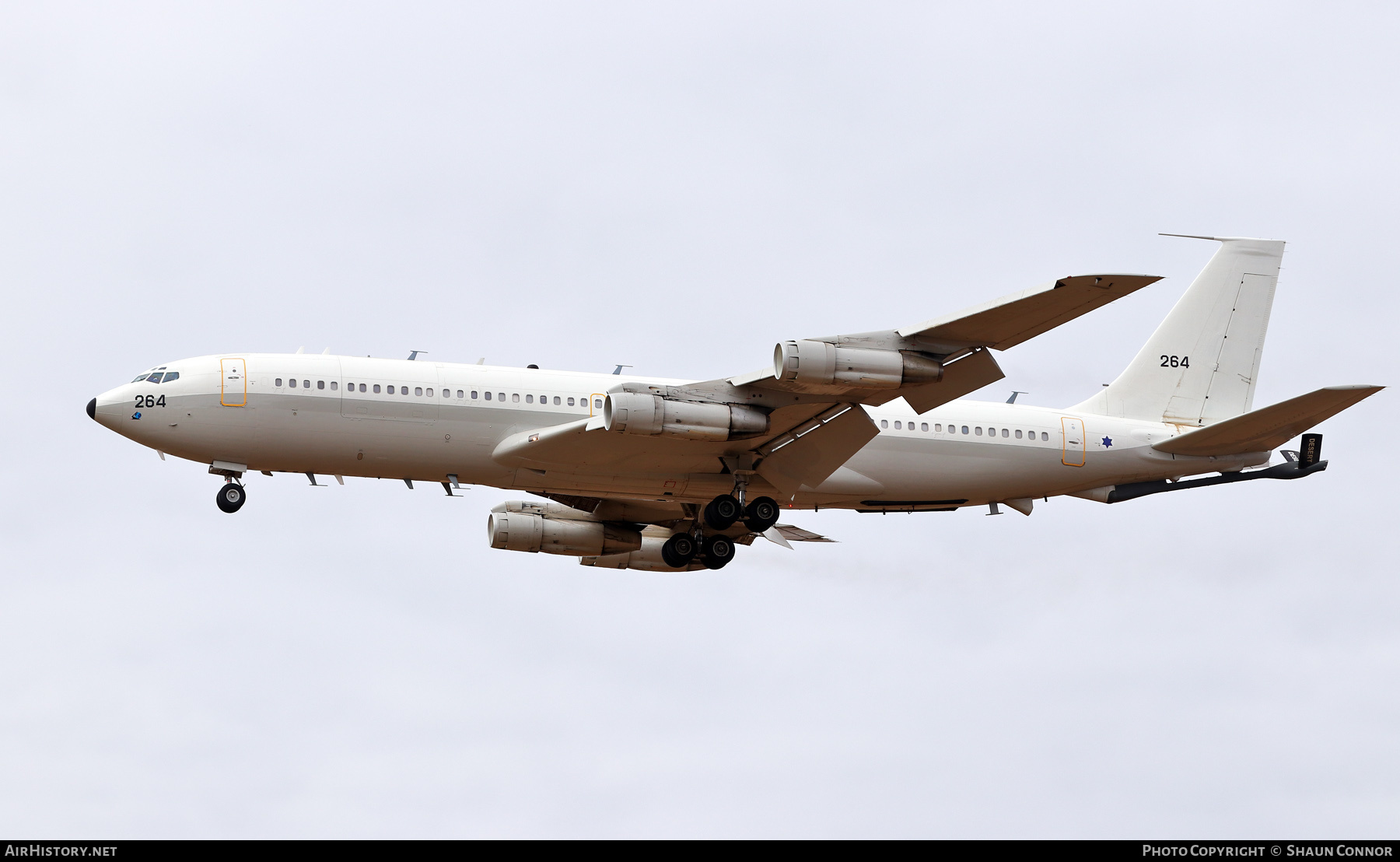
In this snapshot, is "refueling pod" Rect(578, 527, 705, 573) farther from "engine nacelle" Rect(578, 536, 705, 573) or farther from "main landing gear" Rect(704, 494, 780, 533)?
"main landing gear" Rect(704, 494, 780, 533)

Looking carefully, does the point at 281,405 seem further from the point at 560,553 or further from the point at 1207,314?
the point at 1207,314

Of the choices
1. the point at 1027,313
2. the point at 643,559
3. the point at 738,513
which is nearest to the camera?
the point at 1027,313

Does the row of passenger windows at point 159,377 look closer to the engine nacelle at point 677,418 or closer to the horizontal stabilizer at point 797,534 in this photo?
the engine nacelle at point 677,418

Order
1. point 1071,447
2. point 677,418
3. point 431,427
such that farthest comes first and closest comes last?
point 1071,447, point 431,427, point 677,418

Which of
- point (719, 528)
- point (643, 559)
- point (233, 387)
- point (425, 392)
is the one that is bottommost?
point (719, 528)

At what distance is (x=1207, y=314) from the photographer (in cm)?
4653

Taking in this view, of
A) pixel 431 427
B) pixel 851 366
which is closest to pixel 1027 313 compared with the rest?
pixel 851 366

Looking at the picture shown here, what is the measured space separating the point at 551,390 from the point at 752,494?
5951 mm

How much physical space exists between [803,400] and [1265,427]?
13.0 m

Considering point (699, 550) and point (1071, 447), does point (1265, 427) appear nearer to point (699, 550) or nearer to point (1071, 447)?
point (1071, 447)

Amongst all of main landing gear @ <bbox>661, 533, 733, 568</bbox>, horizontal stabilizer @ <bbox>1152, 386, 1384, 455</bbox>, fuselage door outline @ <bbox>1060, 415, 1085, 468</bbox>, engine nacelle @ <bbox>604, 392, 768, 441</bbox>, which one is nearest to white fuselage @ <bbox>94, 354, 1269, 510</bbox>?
fuselage door outline @ <bbox>1060, 415, 1085, 468</bbox>

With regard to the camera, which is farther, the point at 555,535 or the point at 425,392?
the point at 555,535

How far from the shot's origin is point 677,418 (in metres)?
36.1

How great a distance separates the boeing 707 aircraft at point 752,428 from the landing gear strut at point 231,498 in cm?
4
